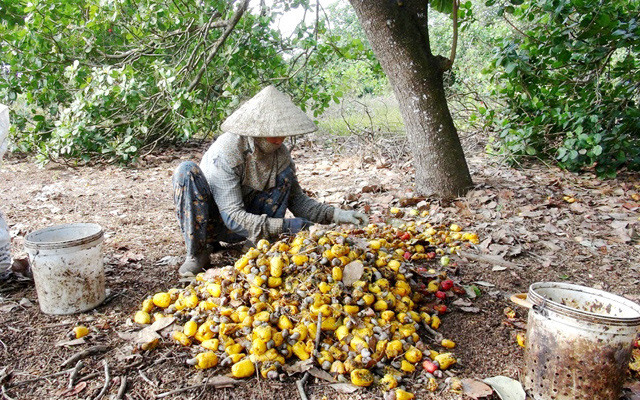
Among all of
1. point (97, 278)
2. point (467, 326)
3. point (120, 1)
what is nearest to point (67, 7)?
point (120, 1)

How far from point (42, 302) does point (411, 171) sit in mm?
3777

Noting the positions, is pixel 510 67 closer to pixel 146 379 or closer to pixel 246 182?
pixel 246 182

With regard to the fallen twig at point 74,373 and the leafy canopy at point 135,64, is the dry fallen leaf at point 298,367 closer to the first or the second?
the fallen twig at point 74,373

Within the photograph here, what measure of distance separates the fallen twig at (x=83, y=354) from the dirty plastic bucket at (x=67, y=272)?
429 millimetres

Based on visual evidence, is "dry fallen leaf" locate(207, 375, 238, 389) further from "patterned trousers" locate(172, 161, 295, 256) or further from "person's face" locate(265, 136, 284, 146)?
"person's face" locate(265, 136, 284, 146)

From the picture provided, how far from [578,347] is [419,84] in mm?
2729

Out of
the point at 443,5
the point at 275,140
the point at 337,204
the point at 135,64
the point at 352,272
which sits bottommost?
the point at 337,204

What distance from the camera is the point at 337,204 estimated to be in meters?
4.38

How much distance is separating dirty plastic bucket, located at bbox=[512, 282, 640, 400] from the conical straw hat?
1.40 metres

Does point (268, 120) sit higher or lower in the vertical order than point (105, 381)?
higher

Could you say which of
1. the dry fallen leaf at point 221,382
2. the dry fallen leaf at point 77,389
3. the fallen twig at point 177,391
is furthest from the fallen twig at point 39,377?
the dry fallen leaf at point 221,382

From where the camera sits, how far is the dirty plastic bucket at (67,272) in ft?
7.69

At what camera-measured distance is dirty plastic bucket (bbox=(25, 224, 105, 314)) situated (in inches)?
92.3

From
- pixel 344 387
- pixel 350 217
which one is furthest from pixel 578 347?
pixel 350 217
